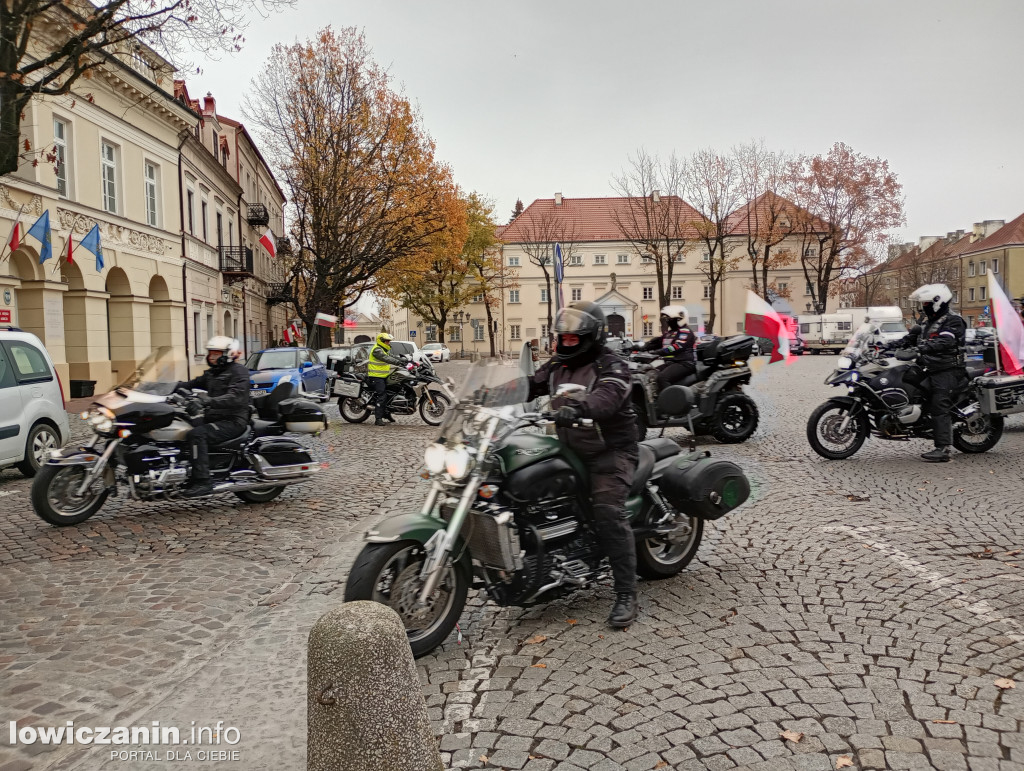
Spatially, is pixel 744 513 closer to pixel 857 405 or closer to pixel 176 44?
pixel 857 405

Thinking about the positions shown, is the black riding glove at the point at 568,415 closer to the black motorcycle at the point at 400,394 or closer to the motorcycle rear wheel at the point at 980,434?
the motorcycle rear wheel at the point at 980,434

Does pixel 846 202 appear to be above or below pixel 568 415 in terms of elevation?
above

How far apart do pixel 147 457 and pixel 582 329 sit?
4.57 m

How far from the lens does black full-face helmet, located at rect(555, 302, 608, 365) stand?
4.11 metres

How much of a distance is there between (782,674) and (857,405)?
6.37m

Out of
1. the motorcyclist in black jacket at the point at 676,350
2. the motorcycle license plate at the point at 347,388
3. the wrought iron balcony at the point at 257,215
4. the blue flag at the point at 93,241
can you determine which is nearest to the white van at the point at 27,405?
the motorcycle license plate at the point at 347,388

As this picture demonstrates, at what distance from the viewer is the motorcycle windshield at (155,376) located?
7.09 m

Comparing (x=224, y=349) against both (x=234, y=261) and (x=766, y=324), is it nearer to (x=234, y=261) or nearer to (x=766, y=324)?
(x=766, y=324)

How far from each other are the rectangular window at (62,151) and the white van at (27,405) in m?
12.0

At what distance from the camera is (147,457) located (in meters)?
6.72

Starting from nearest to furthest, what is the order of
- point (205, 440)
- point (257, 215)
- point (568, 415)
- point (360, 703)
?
point (360, 703), point (568, 415), point (205, 440), point (257, 215)

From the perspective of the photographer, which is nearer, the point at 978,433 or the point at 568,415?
the point at 568,415

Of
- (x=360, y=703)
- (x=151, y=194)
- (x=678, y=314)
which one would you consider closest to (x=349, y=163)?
(x=151, y=194)

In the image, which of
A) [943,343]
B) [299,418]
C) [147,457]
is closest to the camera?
[147,457]
